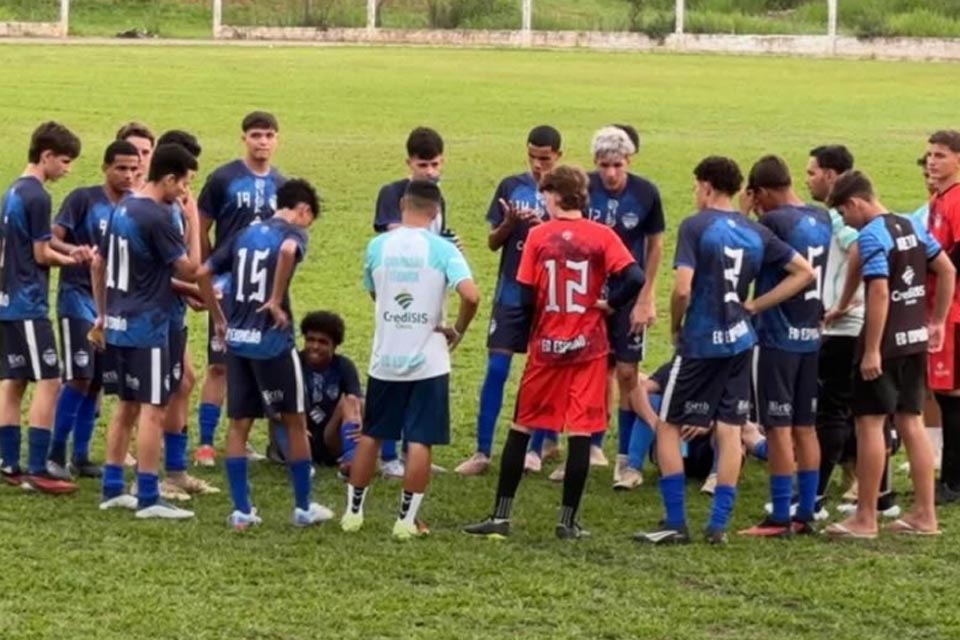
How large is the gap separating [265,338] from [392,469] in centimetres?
192

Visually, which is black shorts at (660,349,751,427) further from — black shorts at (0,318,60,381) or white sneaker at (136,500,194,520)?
black shorts at (0,318,60,381)

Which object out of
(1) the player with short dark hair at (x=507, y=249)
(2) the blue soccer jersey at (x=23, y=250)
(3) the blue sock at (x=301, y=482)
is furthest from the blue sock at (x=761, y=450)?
(2) the blue soccer jersey at (x=23, y=250)

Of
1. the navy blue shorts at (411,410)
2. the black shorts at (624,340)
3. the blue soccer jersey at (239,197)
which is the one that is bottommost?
the navy blue shorts at (411,410)

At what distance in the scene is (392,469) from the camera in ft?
37.0

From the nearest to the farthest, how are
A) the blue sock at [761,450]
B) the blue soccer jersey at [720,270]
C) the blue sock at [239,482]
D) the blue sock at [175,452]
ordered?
the blue soccer jersey at [720,270] → the blue sock at [239,482] → the blue sock at [175,452] → the blue sock at [761,450]

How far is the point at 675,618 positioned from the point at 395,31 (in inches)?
2295

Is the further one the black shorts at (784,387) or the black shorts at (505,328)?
the black shorts at (505,328)

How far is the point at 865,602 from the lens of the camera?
8562 mm

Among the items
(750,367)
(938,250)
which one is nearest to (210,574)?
(750,367)

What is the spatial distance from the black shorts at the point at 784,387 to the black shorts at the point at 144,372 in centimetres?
300

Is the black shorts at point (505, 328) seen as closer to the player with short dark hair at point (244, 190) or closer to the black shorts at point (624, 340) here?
the black shorts at point (624, 340)

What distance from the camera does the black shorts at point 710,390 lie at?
379 inches

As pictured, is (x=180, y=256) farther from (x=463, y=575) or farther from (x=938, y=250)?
(x=938, y=250)

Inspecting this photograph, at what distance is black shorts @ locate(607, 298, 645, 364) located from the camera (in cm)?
1104
